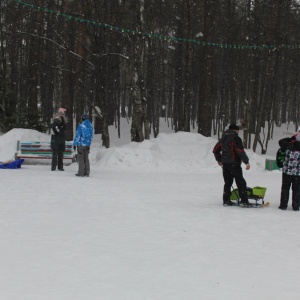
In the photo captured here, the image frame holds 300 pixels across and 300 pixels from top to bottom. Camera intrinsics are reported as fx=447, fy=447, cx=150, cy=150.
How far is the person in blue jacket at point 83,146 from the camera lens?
12.9 m

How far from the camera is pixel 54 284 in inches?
176

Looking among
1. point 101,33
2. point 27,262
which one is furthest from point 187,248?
point 101,33

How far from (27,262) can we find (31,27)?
952 inches

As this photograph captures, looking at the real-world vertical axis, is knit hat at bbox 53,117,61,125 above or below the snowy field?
above

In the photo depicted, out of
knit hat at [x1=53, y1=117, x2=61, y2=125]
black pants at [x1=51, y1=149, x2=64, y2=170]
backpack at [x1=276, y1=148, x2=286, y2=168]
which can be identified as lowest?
black pants at [x1=51, y1=149, x2=64, y2=170]

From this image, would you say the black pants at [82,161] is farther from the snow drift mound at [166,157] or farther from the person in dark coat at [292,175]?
the person in dark coat at [292,175]

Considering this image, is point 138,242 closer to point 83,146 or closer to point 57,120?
point 83,146

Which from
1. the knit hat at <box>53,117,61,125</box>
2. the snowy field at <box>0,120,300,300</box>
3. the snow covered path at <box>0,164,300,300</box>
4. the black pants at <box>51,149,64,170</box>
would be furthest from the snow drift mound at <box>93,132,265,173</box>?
the snow covered path at <box>0,164,300,300</box>

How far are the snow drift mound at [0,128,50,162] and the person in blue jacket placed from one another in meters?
4.09

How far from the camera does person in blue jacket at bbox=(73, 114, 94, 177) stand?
1294 centimetres

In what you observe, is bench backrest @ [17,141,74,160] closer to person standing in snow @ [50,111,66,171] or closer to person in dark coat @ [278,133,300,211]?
person standing in snow @ [50,111,66,171]

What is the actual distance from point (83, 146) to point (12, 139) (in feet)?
17.8

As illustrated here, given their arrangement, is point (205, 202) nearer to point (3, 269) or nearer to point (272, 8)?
point (3, 269)

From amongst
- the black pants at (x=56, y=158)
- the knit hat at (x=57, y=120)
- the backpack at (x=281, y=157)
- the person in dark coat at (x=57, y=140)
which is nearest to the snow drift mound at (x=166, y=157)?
the black pants at (x=56, y=158)
